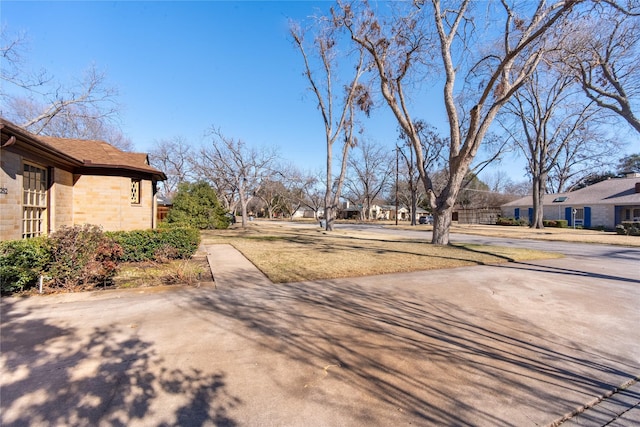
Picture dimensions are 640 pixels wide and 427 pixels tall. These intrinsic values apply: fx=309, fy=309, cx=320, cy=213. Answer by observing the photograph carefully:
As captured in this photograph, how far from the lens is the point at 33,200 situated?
8.17m

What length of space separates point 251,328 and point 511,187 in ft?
272

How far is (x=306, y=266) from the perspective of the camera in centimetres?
823

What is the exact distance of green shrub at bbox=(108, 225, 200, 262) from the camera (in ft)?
26.5

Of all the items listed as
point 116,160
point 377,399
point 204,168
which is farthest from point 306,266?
point 204,168

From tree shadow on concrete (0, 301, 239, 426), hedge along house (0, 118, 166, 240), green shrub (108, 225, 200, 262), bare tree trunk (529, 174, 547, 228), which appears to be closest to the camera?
tree shadow on concrete (0, 301, 239, 426)

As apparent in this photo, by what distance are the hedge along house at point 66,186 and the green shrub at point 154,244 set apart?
142 centimetres

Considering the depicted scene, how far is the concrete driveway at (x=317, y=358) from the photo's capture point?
7.64 ft

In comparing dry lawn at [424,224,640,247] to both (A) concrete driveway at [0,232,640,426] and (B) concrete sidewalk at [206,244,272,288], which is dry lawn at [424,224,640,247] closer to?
(A) concrete driveway at [0,232,640,426]

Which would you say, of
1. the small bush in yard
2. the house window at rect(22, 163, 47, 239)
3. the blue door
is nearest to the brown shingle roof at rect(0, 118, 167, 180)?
the house window at rect(22, 163, 47, 239)

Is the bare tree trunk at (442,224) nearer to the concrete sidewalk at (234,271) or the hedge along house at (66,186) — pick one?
the concrete sidewalk at (234,271)

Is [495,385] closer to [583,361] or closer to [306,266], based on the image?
[583,361]

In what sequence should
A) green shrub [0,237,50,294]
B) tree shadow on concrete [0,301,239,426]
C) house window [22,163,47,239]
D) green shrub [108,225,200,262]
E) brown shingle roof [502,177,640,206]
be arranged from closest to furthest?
tree shadow on concrete [0,301,239,426] → green shrub [0,237,50,294] → house window [22,163,47,239] → green shrub [108,225,200,262] → brown shingle roof [502,177,640,206]

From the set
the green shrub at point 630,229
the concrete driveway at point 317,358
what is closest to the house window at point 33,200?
the concrete driveway at point 317,358

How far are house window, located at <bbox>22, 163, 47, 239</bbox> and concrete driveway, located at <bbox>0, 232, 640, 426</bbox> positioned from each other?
399 cm
